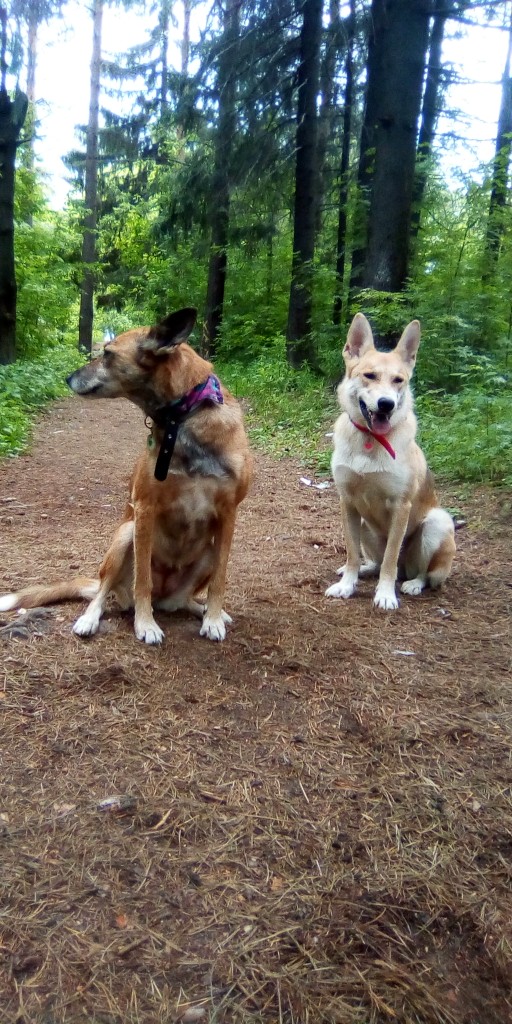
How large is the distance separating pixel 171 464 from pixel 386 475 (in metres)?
1.57

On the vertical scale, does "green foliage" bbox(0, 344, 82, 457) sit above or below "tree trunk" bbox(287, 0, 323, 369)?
below

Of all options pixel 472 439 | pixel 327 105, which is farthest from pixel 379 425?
pixel 327 105

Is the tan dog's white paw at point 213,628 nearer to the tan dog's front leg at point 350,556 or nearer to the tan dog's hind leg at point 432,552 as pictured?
the tan dog's front leg at point 350,556

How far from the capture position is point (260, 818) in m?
2.14

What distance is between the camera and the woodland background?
27.0 ft

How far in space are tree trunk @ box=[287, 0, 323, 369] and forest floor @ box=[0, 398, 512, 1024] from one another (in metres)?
10.1

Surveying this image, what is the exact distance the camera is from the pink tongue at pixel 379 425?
4.13 meters

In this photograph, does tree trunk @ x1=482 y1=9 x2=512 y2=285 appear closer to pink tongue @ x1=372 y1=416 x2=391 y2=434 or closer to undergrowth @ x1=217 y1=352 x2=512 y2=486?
undergrowth @ x1=217 y1=352 x2=512 y2=486

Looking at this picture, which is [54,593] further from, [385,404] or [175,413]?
[385,404]

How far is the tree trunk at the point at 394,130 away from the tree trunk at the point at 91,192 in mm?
14089

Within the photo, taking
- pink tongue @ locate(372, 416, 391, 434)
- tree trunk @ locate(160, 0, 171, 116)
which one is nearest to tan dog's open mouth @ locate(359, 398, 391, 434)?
pink tongue @ locate(372, 416, 391, 434)

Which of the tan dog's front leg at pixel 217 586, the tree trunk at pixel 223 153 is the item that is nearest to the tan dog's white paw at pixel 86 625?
the tan dog's front leg at pixel 217 586

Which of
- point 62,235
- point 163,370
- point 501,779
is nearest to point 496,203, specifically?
point 163,370

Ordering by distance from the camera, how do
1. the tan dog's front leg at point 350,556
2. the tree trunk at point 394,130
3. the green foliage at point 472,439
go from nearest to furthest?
the tan dog's front leg at point 350,556
the green foliage at point 472,439
the tree trunk at point 394,130
